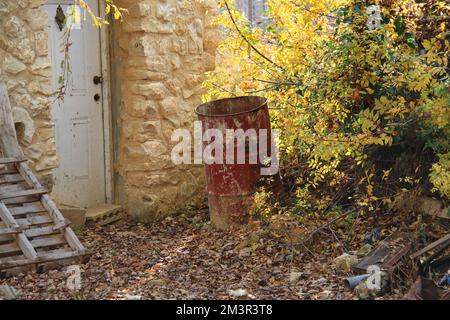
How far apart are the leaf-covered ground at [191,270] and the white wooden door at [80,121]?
436 millimetres

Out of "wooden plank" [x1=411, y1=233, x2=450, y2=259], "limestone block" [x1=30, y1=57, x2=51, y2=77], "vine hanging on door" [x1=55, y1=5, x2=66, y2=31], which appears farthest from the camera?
"vine hanging on door" [x1=55, y1=5, x2=66, y2=31]

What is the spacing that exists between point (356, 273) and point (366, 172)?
0.87m

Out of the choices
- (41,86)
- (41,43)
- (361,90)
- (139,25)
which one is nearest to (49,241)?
(41,86)

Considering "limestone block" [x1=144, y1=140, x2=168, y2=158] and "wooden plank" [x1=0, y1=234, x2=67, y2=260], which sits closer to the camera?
"wooden plank" [x1=0, y1=234, x2=67, y2=260]

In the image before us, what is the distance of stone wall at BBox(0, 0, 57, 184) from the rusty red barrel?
121 centimetres

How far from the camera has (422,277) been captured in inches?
162

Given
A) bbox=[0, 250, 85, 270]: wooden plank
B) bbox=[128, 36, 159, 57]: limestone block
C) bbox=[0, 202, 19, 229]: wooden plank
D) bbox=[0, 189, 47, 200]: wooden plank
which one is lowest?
bbox=[0, 250, 85, 270]: wooden plank

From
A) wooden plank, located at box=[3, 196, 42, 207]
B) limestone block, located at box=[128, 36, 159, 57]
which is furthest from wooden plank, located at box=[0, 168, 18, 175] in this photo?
limestone block, located at box=[128, 36, 159, 57]

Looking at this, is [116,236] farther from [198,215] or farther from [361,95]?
[361,95]

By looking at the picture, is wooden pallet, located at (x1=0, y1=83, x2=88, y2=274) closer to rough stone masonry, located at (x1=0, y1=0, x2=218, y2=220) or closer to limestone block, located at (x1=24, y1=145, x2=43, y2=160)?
limestone block, located at (x1=24, y1=145, x2=43, y2=160)

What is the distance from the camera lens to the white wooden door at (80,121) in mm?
6160

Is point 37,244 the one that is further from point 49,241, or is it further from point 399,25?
point 399,25

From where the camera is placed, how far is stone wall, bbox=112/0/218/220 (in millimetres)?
6336
